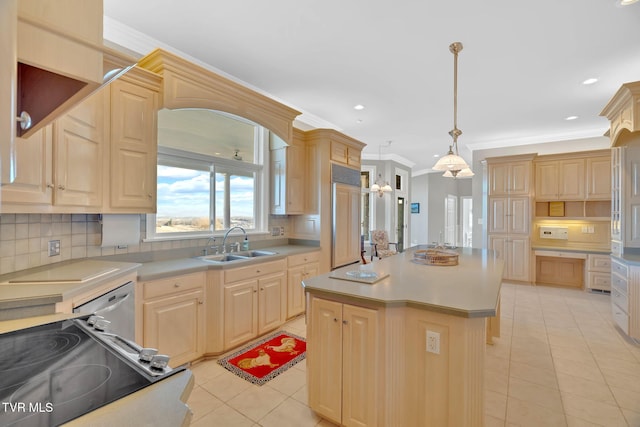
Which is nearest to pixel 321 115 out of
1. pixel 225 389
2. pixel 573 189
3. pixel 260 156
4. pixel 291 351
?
pixel 260 156

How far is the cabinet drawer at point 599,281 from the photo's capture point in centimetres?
486

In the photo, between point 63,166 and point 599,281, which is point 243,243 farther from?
point 599,281

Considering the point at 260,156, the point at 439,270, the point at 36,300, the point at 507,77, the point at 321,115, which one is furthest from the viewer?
the point at 321,115

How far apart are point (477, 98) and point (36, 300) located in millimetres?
5067

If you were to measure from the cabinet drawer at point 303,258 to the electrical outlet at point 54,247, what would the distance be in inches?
82.5

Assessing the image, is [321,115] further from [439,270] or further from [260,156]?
[439,270]

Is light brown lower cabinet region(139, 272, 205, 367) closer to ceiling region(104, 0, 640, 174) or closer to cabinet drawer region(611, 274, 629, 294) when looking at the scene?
ceiling region(104, 0, 640, 174)

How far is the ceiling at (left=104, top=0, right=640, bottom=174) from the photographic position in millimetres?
2373

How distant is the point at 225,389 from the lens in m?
2.24

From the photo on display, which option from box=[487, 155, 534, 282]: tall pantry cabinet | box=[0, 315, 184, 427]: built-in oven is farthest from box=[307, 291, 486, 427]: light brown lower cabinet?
box=[487, 155, 534, 282]: tall pantry cabinet

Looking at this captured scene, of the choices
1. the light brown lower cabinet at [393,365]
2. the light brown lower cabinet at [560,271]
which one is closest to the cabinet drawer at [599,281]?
the light brown lower cabinet at [560,271]

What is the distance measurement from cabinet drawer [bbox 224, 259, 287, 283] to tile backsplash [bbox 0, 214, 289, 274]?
0.79m

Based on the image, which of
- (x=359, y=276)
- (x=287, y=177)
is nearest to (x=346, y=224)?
(x=287, y=177)

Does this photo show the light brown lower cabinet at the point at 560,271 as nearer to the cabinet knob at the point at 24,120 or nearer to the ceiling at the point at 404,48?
the ceiling at the point at 404,48
